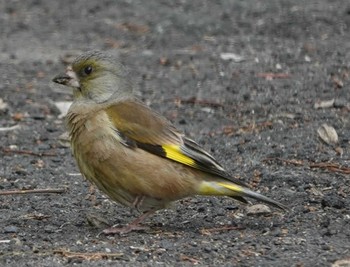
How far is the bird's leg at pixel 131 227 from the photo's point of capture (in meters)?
6.78

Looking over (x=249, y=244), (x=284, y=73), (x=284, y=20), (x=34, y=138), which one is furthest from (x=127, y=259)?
(x=284, y=20)

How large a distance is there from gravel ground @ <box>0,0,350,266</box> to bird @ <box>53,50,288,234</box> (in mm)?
252

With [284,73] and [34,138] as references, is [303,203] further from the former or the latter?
[284,73]

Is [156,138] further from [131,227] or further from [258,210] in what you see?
[258,210]

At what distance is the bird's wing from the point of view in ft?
22.5

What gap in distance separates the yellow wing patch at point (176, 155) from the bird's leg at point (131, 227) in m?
0.42

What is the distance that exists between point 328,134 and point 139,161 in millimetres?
2643

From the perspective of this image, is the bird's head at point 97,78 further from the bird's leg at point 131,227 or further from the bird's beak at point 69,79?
the bird's leg at point 131,227

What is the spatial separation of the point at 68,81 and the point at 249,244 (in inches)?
70.9

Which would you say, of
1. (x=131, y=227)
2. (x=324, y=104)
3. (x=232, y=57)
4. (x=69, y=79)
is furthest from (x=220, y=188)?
(x=232, y=57)

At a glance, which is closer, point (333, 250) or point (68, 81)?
point (333, 250)

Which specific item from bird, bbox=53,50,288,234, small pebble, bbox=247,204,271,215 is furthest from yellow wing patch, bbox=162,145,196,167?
small pebble, bbox=247,204,271,215

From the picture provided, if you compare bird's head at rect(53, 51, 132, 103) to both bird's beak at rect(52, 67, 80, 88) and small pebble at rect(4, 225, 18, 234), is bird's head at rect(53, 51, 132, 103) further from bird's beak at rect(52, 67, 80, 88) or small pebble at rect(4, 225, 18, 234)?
small pebble at rect(4, 225, 18, 234)

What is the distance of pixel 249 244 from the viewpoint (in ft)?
21.4
